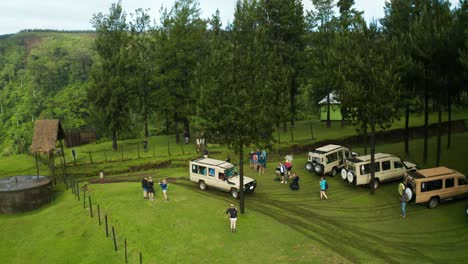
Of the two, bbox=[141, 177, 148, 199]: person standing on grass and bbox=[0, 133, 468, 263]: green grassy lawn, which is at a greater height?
bbox=[141, 177, 148, 199]: person standing on grass

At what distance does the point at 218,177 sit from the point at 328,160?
9.78m

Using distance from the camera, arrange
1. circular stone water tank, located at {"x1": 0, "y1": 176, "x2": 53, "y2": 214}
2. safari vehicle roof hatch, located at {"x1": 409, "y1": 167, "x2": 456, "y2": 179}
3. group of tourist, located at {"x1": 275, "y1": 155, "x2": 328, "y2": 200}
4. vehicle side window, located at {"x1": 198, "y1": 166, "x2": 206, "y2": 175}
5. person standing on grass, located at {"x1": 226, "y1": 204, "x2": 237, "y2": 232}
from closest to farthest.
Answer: person standing on grass, located at {"x1": 226, "y1": 204, "x2": 237, "y2": 232}, safari vehicle roof hatch, located at {"x1": 409, "y1": 167, "x2": 456, "y2": 179}, group of tourist, located at {"x1": 275, "y1": 155, "x2": 328, "y2": 200}, circular stone water tank, located at {"x1": 0, "y1": 176, "x2": 53, "y2": 214}, vehicle side window, located at {"x1": 198, "y1": 166, "x2": 206, "y2": 175}

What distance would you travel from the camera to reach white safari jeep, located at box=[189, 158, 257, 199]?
91.2ft

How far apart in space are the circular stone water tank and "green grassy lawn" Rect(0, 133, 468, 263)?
111 cm

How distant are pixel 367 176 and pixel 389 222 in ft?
18.2

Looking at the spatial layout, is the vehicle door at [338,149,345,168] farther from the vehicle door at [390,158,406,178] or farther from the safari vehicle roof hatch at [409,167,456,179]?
the safari vehicle roof hatch at [409,167,456,179]

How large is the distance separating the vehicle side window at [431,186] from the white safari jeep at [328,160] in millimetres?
7435

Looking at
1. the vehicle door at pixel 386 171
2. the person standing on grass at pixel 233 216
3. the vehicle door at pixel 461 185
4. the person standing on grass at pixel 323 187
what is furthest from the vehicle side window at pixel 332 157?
the person standing on grass at pixel 233 216

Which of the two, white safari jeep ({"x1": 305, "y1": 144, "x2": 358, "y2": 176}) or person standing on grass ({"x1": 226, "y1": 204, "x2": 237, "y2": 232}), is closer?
person standing on grass ({"x1": 226, "y1": 204, "x2": 237, "y2": 232})

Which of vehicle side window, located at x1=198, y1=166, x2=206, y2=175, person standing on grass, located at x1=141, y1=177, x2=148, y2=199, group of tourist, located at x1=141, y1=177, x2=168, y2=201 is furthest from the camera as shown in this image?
vehicle side window, located at x1=198, y1=166, x2=206, y2=175

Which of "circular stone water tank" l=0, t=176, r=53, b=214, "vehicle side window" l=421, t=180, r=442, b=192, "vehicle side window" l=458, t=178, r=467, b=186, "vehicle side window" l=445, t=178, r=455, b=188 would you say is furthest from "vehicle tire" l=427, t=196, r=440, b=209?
"circular stone water tank" l=0, t=176, r=53, b=214

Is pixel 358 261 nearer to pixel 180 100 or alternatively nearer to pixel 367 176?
pixel 367 176

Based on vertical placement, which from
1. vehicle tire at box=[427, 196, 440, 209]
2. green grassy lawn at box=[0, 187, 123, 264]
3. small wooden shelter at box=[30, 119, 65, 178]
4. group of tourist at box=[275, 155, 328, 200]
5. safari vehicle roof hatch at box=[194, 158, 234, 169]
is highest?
small wooden shelter at box=[30, 119, 65, 178]

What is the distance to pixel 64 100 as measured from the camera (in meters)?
89.6
